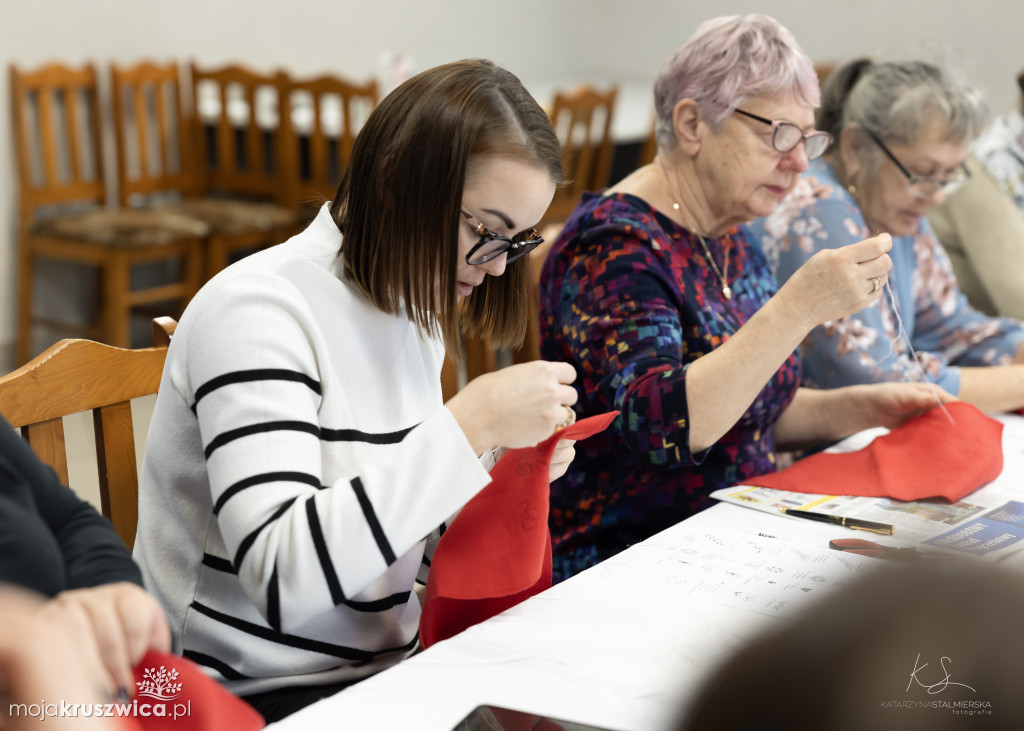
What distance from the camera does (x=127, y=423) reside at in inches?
52.6

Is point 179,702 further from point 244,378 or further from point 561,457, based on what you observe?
point 561,457

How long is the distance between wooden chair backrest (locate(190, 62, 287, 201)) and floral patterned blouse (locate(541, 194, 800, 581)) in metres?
2.82

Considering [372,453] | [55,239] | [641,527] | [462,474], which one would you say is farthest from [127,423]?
[55,239]

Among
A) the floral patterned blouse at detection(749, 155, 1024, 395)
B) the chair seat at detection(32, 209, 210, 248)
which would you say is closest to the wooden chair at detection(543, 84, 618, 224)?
the chair seat at detection(32, 209, 210, 248)

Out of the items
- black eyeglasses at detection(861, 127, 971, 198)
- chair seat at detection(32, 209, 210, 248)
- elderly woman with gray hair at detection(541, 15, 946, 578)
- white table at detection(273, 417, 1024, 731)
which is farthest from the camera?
chair seat at detection(32, 209, 210, 248)

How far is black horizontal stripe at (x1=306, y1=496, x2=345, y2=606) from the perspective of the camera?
3.11 feet

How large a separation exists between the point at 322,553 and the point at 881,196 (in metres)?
1.58

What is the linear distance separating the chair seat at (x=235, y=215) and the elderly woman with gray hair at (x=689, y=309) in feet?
8.92

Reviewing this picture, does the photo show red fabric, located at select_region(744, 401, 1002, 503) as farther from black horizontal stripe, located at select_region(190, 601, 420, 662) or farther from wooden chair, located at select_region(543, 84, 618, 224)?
wooden chair, located at select_region(543, 84, 618, 224)

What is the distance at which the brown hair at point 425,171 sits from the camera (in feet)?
3.57

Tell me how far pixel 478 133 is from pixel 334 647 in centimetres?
62

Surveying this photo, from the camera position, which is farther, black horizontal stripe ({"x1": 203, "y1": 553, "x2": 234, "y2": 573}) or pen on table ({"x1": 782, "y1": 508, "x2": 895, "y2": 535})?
pen on table ({"x1": 782, "y1": 508, "x2": 895, "y2": 535})
